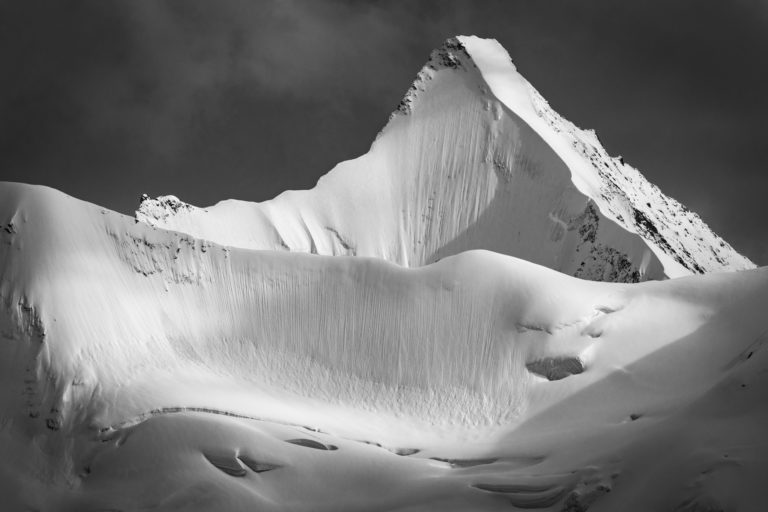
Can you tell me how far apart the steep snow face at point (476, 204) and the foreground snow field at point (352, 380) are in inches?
1631

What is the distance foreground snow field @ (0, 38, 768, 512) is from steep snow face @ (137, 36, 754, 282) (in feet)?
136

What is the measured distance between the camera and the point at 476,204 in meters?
159

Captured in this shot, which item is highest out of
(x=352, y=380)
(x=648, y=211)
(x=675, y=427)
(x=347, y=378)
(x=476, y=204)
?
(x=648, y=211)

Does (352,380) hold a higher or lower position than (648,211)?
lower

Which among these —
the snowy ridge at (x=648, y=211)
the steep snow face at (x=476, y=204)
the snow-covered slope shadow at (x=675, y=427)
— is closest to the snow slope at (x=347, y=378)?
the snow-covered slope shadow at (x=675, y=427)

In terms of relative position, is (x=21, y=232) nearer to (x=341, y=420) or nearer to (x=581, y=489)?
(x=341, y=420)

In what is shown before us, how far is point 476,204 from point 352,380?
67423mm

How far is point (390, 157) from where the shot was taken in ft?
541

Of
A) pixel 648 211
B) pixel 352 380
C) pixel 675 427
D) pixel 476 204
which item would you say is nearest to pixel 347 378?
pixel 352 380

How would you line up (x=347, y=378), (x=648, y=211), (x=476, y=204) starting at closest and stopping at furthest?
(x=347, y=378), (x=476, y=204), (x=648, y=211)

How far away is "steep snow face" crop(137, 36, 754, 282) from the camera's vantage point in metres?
146

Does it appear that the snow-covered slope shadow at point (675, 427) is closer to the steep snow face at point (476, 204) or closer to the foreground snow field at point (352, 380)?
the foreground snow field at point (352, 380)

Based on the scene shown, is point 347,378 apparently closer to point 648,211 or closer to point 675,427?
point 675,427

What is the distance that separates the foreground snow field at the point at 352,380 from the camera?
73.5 meters
